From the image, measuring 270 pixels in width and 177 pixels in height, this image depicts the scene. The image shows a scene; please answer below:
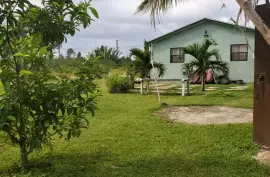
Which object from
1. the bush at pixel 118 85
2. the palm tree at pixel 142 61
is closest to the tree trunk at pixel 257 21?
the bush at pixel 118 85

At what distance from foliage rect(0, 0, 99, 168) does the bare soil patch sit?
3489 mm

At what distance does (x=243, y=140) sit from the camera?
4.98 metres

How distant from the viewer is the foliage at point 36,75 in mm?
3141

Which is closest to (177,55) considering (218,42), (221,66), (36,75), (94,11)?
(218,42)

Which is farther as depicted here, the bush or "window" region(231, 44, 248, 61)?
"window" region(231, 44, 248, 61)

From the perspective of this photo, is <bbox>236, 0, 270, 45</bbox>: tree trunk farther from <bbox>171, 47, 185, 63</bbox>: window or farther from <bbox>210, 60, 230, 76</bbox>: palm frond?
<bbox>171, 47, 185, 63</bbox>: window

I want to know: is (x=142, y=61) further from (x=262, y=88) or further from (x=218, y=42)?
(x=262, y=88)

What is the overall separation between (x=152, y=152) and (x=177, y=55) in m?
14.9

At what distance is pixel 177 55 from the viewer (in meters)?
19.1

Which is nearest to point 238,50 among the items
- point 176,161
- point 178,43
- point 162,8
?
point 178,43

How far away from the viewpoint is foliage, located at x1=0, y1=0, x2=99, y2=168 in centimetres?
314

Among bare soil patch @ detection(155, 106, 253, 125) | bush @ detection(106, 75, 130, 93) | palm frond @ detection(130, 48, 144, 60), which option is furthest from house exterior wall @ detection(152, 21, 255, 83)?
bare soil patch @ detection(155, 106, 253, 125)

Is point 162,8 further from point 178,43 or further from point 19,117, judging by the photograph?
point 178,43

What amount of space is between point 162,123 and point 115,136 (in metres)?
1.27
